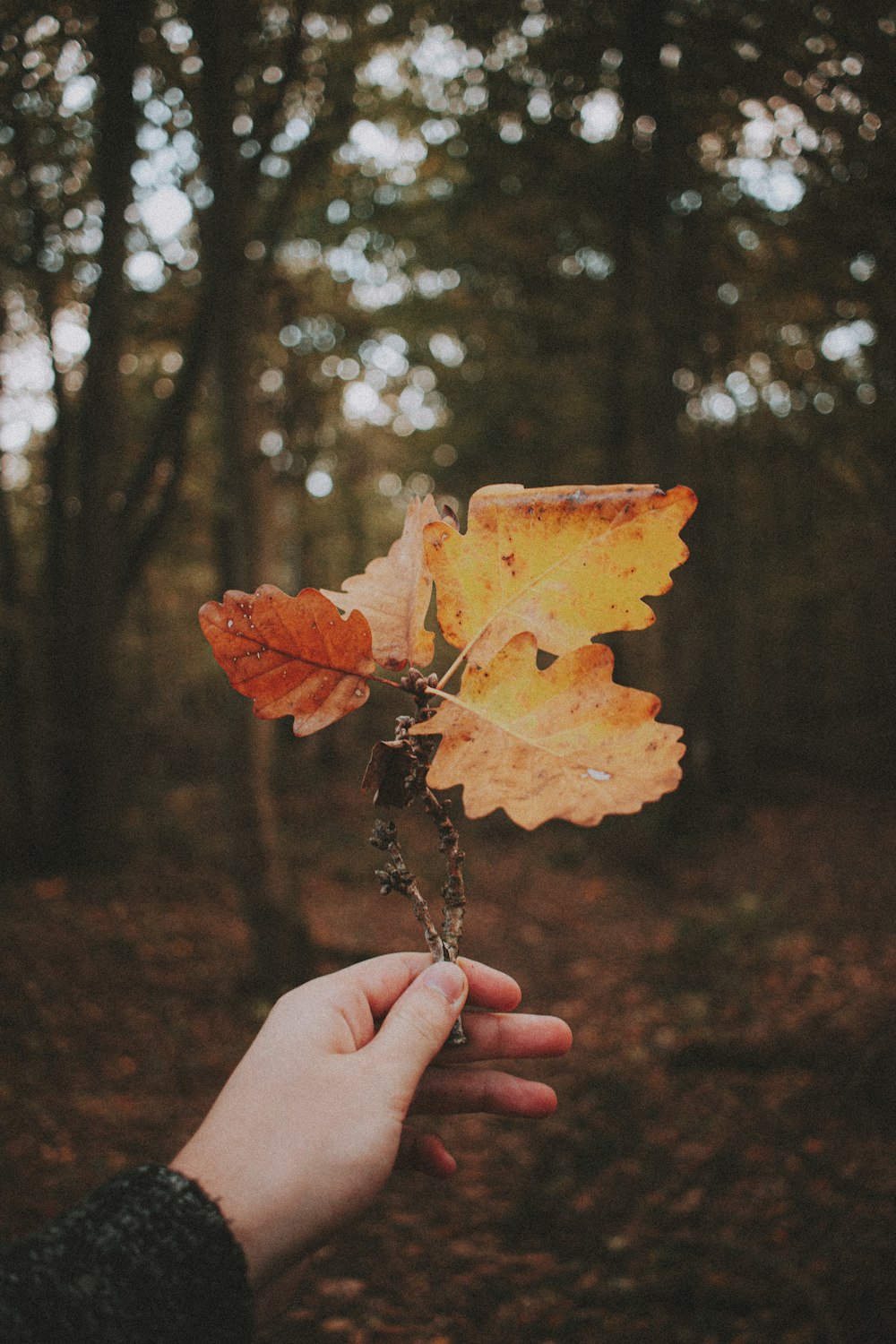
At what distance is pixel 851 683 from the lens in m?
14.6

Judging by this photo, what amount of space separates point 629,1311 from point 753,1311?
0.47m

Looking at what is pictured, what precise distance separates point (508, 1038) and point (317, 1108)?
1.48 ft

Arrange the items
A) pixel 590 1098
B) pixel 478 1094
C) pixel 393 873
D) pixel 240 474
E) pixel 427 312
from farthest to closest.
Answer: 1. pixel 427 312
2. pixel 240 474
3. pixel 590 1098
4. pixel 478 1094
5. pixel 393 873

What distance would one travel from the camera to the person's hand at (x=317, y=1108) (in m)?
1.12

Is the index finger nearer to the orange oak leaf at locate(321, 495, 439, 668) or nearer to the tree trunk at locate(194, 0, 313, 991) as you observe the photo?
the orange oak leaf at locate(321, 495, 439, 668)

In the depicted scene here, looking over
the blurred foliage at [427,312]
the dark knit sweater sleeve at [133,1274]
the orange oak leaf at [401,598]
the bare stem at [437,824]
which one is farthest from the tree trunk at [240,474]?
the dark knit sweater sleeve at [133,1274]

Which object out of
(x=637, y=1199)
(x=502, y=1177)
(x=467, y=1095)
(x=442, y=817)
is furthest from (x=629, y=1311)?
(x=442, y=817)

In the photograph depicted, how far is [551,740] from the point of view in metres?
1.02

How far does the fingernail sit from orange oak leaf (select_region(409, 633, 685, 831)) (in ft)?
1.29

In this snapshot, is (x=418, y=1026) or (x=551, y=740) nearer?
(x=551, y=740)

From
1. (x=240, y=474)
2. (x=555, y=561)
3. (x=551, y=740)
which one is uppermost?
(x=240, y=474)

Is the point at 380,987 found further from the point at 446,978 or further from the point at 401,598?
the point at 401,598

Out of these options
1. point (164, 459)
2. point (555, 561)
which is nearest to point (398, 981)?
point (555, 561)

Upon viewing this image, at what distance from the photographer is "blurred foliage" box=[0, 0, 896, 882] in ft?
13.9
